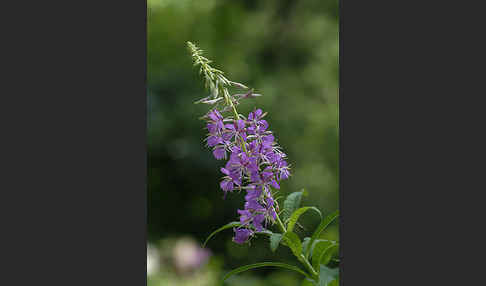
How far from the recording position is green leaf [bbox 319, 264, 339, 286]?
2523 millimetres

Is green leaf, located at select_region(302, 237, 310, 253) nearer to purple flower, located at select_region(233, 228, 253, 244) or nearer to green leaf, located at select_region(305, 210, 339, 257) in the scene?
green leaf, located at select_region(305, 210, 339, 257)

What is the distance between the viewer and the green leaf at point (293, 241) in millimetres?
2600

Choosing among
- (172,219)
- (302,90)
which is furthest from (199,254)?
(302,90)

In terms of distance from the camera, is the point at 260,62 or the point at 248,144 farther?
the point at 260,62

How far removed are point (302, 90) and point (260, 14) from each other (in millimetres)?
1012

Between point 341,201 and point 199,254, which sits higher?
point 341,201

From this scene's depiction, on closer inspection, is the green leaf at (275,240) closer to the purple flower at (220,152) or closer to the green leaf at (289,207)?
the green leaf at (289,207)

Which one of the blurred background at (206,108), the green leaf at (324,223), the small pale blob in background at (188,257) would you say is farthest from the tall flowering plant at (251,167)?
the small pale blob in background at (188,257)

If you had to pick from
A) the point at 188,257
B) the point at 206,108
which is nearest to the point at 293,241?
the point at 188,257

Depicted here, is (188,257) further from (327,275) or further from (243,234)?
(327,275)

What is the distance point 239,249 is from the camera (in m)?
4.63

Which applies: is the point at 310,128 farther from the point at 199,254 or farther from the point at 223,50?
the point at 199,254

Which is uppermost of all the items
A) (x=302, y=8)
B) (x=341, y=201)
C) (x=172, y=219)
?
(x=302, y=8)

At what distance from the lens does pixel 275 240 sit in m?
2.49
